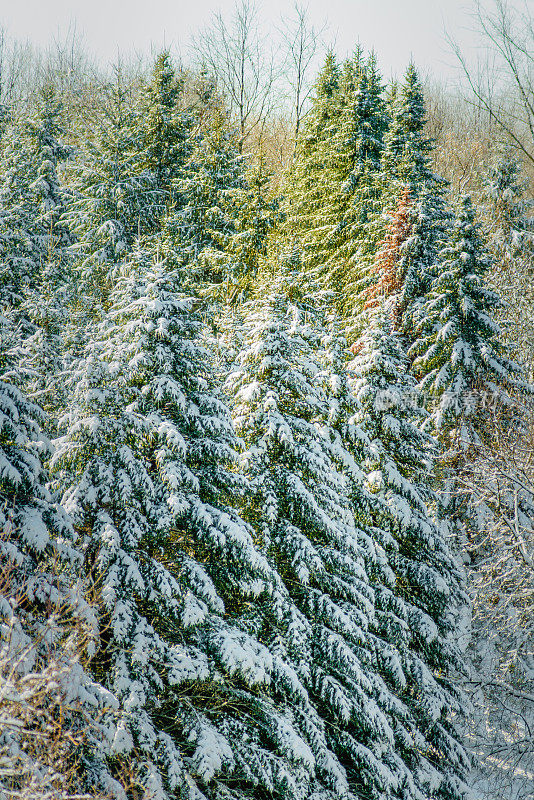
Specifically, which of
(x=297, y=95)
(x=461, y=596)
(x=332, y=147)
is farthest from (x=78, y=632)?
(x=297, y=95)

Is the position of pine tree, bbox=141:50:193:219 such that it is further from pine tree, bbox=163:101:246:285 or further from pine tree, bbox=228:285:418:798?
pine tree, bbox=228:285:418:798

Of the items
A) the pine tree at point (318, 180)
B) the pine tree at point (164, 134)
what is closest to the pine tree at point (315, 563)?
the pine tree at point (318, 180)

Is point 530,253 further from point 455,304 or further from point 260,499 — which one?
point 260,499

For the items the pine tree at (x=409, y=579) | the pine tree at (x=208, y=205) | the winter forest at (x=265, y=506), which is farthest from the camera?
the pine tree at (x=208, y=205)

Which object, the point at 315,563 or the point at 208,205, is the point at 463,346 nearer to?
the point at 315,563

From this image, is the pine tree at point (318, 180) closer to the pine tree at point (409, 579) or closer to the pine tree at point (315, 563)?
the pine tree at point (409, 579)

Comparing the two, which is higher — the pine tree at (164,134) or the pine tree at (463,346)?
the pine tree at (164,134)

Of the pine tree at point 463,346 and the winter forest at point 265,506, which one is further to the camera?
the pine tree at point 463,346
